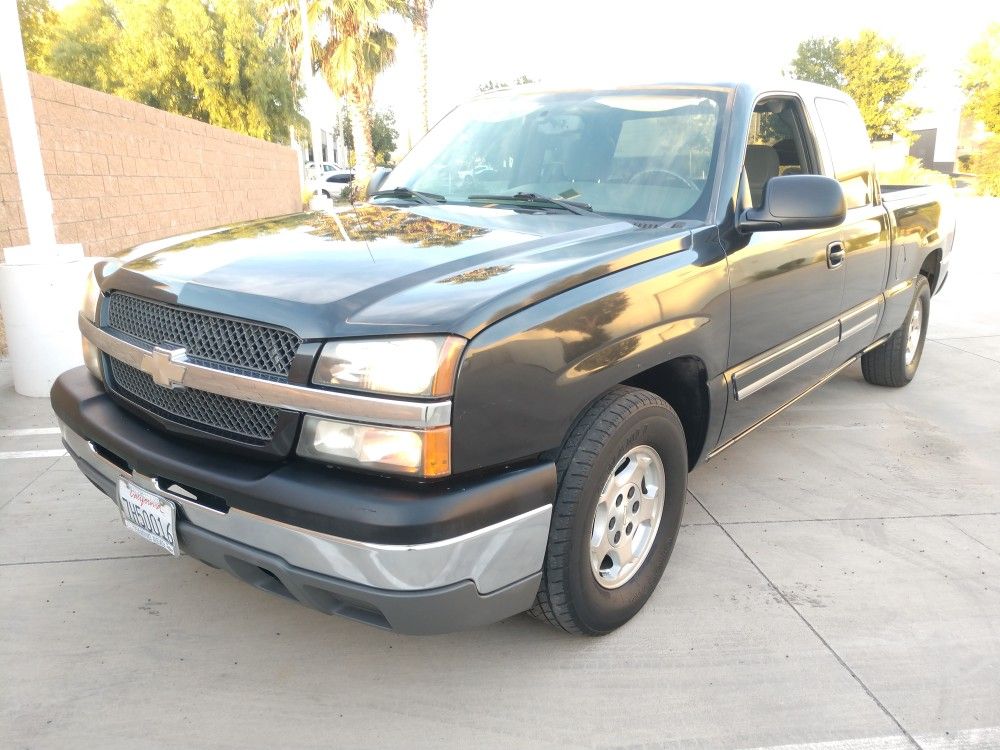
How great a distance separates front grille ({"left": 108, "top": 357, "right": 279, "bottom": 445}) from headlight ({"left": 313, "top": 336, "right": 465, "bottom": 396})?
0.85 ft

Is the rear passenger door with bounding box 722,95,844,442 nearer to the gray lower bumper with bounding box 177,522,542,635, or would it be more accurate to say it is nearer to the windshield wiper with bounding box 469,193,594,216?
the windshield wiper with bounding box 469,193,594,216

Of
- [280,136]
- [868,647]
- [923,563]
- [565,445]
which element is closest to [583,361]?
[565,445]

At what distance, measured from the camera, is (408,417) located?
1.92 meters

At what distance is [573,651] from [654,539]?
478mm

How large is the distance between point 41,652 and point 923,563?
327cm

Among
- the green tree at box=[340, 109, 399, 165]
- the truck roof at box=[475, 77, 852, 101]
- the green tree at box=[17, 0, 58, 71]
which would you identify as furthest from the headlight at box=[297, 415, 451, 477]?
the green tree at box=[340, 109, 399, 165]

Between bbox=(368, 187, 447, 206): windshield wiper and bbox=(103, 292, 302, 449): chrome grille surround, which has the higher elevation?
bbox=(368, 187, 447, 206): windshield wiper

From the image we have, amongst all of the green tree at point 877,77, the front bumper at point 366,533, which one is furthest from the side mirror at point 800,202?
the green tree at point 877,77

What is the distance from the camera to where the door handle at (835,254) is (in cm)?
362

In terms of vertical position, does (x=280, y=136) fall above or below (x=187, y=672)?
above

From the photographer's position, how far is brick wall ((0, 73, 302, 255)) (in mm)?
7340

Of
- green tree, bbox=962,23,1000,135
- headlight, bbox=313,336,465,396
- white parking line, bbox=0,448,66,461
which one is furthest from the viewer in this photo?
green tree, bbox=962,23,1000,135

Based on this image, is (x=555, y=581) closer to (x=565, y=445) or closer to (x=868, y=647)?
(x=565, y=445)

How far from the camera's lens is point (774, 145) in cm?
363
